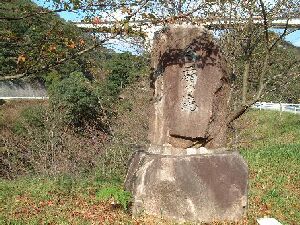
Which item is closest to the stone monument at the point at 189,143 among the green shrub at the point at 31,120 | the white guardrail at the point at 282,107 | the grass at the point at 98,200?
the grass at the point at 98,200

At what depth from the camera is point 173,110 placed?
6.05m

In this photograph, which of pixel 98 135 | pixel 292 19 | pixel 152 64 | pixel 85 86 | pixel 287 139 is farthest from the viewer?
pixel 85 86

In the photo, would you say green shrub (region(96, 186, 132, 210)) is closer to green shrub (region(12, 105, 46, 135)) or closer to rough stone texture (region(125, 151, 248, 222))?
rough stone texture (region(125, 151, 248, 222))

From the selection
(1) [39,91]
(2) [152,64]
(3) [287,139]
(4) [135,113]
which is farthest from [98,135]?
(1) [39,91]

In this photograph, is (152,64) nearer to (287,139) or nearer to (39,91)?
(287,139)

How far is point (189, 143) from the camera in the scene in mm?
6098

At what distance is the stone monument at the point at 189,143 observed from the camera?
578 cm

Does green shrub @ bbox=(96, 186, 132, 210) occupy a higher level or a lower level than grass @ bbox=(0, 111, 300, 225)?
higher

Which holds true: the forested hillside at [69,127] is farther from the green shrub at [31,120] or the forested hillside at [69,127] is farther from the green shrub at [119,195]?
the green shrub at [119,195]

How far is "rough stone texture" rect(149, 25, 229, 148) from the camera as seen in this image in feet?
19.7

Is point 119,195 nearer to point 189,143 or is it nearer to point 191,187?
point 191,187

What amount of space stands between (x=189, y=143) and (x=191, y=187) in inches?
27.1

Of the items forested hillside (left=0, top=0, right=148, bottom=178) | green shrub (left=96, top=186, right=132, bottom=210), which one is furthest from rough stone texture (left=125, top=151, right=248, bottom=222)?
forested hillside (left=0, top=0, right=148, bottom=178)

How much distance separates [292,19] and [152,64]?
235 inches
